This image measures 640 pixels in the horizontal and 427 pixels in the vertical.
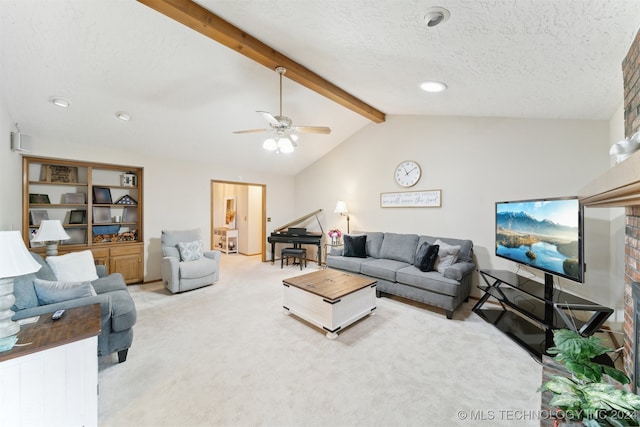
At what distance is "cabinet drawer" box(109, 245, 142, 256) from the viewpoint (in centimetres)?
409

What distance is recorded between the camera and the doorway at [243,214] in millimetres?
6918

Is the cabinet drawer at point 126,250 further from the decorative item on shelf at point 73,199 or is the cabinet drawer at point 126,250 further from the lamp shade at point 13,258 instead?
the lamp shade at point 13,258

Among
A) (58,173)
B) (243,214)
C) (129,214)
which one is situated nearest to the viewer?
(58,173)

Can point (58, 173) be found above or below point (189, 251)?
above

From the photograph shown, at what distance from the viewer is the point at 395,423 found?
1.57m

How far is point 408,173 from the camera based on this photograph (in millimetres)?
4453

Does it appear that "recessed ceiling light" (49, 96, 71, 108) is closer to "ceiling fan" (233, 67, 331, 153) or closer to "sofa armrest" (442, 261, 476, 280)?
"ceiling fan" (233, 67, 331, 153)

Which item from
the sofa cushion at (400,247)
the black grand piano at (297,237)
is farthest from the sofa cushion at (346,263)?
the black grand piano at (297,237)

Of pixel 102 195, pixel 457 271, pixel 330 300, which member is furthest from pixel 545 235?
pixel 102 195

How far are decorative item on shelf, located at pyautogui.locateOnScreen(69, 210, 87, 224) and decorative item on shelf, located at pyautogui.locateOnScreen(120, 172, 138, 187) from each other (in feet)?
2.40

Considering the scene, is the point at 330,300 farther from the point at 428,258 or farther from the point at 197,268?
the point at 197,268

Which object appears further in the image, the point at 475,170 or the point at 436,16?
the point at 475,170

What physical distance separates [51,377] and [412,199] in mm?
4498

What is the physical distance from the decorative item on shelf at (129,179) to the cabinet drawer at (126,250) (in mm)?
1100
